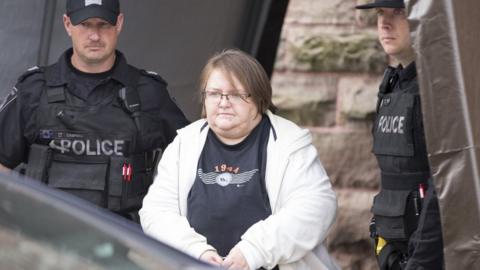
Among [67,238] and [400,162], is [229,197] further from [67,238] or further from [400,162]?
[67,238]

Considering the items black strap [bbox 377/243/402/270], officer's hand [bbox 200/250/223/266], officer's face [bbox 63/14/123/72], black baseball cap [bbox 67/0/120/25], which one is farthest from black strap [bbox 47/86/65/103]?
black strap [bbox 377/243/402/270]

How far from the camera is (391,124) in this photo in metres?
4.80

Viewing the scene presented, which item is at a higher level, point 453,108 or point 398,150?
point 453,108

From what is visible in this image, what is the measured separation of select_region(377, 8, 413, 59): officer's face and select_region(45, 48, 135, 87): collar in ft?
3.81

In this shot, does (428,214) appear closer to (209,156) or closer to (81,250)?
(209,156)

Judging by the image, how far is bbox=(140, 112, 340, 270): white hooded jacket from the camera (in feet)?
14.8

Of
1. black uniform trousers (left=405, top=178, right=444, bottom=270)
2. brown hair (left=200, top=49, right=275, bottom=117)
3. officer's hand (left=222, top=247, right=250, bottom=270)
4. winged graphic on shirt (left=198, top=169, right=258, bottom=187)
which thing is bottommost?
officer's hand (left=222, top=247, right=250, bottom=270)

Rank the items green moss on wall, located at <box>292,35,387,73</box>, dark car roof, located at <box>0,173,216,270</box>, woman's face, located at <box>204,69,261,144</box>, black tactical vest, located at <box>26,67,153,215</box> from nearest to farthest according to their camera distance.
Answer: dark car roof, located at <box>0,173,216,270</box>, woman's face, located at <box>204,69,261,144</box>, black tactical vest, located at <box>26,67,153,215</box>, green moss on wall, located at <box>292,35,387,73</box>

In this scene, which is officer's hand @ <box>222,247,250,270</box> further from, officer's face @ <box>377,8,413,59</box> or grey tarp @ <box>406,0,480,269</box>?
officer's face @ <box>377,8,413,59</box>

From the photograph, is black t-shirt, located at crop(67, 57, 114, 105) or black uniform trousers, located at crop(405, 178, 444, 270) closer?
black uniform trousers, located at crop(405, 178, 444, 270)

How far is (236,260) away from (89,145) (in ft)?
3.62

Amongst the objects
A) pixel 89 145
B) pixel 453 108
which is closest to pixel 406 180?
pixel 453 108

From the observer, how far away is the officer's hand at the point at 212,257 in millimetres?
4398

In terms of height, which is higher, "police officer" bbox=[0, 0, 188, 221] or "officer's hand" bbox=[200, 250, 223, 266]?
"police officer" bbox=[0, 0, 188, 221]
